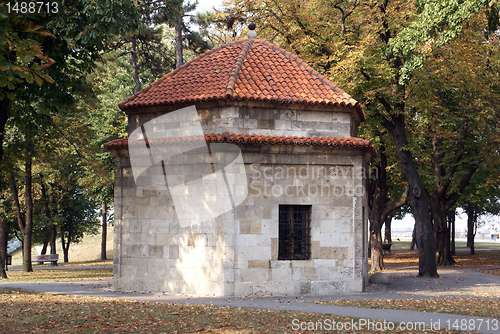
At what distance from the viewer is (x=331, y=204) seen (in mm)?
14086

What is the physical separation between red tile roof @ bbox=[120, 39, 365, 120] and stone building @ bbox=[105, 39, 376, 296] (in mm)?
66

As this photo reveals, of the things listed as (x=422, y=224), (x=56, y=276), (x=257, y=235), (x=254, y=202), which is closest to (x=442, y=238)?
(x=422, y=224)

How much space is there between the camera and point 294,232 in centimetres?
1387

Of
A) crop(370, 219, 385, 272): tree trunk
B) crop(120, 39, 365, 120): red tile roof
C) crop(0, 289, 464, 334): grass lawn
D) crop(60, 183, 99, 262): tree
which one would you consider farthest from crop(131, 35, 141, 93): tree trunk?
crop(0, 289, 464, 334): grass lawn

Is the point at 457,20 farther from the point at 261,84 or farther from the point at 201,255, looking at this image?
the point at 201,255

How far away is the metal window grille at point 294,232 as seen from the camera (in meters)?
13.7

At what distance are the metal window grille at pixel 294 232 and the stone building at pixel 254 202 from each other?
1.2 inches

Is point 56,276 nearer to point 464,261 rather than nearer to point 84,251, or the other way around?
point 464,261

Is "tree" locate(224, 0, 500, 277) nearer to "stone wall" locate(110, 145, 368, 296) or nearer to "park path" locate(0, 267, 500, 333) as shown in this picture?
"park path" locate(0, 267, 500, 333)

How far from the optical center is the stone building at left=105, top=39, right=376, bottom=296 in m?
13.3

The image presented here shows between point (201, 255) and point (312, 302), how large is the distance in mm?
3461

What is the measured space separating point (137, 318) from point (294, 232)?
588 centimetres

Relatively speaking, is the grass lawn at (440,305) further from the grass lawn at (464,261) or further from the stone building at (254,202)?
the grass lawn at (464,261)

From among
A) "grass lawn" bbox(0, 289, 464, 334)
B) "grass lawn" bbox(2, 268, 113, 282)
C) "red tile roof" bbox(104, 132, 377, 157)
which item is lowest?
"grass lawn" bbox(2, 268, 113, 282)
